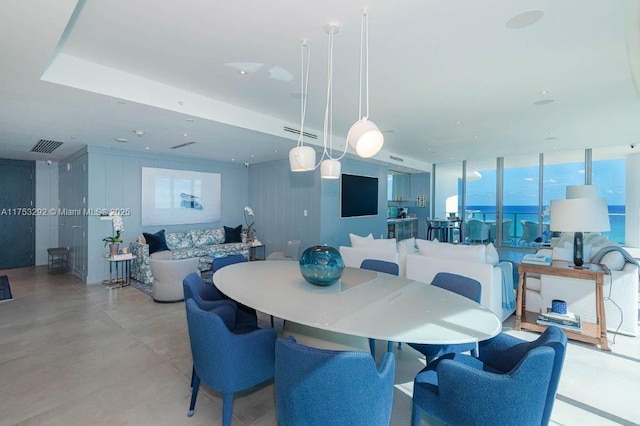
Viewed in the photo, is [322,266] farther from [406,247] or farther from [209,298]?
[406,247]

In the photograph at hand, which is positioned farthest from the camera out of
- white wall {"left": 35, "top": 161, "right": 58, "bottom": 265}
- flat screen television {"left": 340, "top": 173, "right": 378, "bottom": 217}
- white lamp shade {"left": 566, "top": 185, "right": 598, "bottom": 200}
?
flat screen television {"left": 340, "top": 173, "right": 378, "bottom": 217}

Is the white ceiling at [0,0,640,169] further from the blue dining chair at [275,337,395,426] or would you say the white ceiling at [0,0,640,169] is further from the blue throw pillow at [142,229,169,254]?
the blue dining chair at [275,337,395,426]

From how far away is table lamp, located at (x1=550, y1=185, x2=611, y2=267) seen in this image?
322cm

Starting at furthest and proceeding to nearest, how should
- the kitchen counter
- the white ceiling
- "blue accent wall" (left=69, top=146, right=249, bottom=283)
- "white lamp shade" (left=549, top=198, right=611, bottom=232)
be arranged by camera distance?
the kitchen counter < "blue accent wall" (left=69, top=146, right=249, bottom=283) < "white lamp shade" (left=549, top=198, right=611, bottom=232) < the white ceiling

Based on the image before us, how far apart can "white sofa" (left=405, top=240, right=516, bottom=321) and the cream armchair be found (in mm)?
3124

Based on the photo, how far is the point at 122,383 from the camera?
247 centimetres

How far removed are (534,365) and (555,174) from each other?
9762 millimetres

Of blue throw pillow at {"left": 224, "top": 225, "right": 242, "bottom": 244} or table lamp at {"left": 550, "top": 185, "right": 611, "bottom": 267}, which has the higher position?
table lamp at {"left": 550, "top": 185, "right": 611, "bottom": 267}

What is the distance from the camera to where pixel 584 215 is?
3.23 metres

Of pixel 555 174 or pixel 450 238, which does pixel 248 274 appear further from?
pixel 555 174

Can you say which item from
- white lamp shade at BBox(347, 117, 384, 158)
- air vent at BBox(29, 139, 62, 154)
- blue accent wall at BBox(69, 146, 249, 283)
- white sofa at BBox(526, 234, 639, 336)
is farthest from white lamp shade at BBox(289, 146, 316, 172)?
air vent at BBox(29, 139, 62, 154)

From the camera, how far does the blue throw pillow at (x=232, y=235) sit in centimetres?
730

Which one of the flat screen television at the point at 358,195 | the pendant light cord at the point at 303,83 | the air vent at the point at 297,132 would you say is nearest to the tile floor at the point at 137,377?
the pendant light cord at the point at 303,83

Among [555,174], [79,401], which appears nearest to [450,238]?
[555,174]
